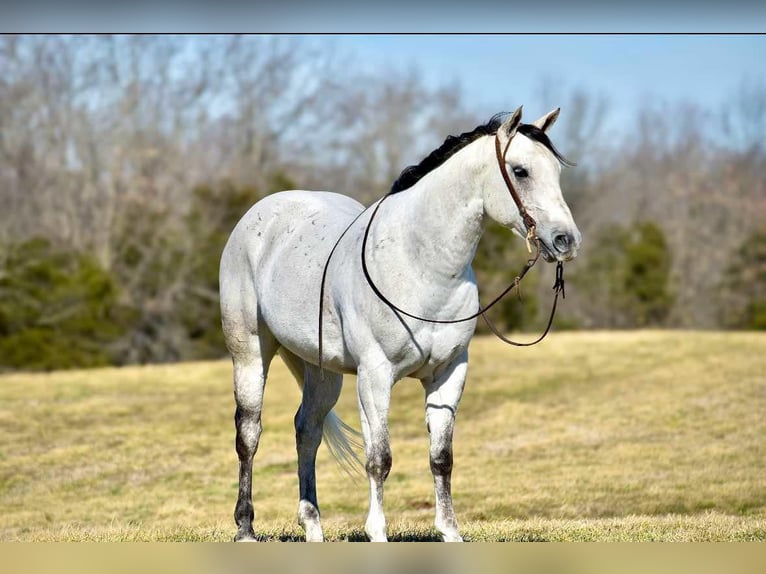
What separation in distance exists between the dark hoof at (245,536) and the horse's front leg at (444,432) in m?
1.61

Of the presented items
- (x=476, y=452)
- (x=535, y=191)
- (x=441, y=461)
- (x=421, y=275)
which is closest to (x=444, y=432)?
(x=441, y=461)

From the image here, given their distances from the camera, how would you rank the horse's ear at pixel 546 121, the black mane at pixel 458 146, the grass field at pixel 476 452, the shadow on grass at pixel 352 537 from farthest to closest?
the grass field at pixel 476 452
the shadow on grass at pixel 352 537
the horse's ear at pixel 546 121
the black mane at pixel 458 146

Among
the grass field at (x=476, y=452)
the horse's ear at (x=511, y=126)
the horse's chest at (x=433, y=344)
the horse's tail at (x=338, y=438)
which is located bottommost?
the grass field at (x=476, y=452)

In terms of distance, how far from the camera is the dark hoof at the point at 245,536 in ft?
23.3

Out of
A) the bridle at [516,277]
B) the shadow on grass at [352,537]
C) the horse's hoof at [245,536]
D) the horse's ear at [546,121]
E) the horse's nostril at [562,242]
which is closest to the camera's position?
the horse's nostril at [562,242]

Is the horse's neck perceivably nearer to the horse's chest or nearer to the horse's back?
the horse's chest

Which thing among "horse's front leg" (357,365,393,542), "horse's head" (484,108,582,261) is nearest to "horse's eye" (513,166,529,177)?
"horse's head" (484,108,582,261)

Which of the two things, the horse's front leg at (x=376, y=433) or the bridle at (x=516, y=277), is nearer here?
the bridle at (x=516, y=277)

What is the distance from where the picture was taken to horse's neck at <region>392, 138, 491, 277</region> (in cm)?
588

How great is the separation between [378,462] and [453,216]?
142 centimetres

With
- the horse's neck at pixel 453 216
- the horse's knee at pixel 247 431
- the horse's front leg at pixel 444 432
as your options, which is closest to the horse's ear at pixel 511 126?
the horse's neck at pixel 453 216

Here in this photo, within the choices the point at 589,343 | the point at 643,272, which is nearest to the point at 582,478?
the point at 589,343

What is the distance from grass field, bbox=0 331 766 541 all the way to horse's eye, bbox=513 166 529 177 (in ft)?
8.48

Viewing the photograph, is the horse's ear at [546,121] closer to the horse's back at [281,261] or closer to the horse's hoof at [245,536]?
the horse's back at [281,261]
